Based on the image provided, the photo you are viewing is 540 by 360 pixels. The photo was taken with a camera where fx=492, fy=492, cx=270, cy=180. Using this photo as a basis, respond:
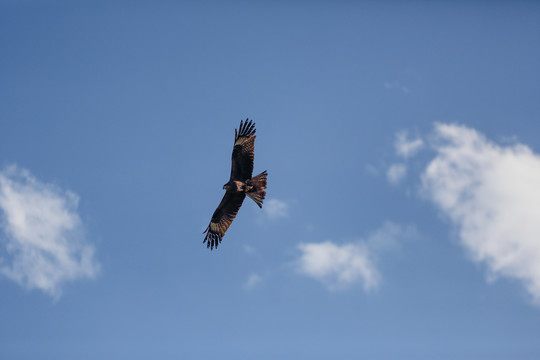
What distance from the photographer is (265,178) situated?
17.3 metres

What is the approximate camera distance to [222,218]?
1867 centimetres

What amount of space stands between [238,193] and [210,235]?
7.61ft

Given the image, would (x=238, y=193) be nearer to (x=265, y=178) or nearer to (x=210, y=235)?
(x=265, y=178)

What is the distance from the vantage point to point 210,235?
1884cm

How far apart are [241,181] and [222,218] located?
200 centimetres

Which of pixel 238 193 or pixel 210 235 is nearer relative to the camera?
pixel 238 193

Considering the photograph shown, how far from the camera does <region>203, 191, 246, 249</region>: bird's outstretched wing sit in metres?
18.3

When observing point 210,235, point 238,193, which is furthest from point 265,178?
point 210,235

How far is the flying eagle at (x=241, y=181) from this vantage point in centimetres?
1727

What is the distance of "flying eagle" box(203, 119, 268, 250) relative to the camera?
1727 centimetres

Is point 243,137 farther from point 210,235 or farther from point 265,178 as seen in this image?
point 210,235

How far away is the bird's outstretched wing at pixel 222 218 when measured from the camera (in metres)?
18.3

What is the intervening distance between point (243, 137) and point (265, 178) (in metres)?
1.74

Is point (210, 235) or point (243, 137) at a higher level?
point (243, 137)
